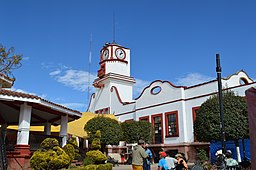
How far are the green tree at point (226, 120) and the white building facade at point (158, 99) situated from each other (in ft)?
12.5

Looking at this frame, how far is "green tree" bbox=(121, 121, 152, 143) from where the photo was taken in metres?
27.0

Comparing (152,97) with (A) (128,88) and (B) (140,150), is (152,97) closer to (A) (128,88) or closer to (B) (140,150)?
(A) (128,88)

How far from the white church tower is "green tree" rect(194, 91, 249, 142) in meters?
17.0

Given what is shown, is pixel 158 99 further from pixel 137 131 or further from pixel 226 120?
pixel 226 120

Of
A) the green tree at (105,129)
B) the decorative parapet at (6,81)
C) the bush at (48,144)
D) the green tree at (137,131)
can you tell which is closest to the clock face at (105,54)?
the green tree at (137,131)

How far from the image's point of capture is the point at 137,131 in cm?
2697

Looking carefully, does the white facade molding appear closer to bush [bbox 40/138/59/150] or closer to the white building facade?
bush [bbox 40/138/59/150]

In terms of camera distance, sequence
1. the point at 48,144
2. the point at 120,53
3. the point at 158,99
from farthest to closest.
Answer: the point at 120,53
the point at 158,99
the point at 48,144

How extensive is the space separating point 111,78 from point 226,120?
20.0 metres

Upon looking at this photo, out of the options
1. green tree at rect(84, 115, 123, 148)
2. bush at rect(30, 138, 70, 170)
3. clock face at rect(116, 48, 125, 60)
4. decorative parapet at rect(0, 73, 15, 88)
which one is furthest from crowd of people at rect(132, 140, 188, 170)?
clock face at rect(116, 48, 125, 60)

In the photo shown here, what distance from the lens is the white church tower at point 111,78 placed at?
119ft

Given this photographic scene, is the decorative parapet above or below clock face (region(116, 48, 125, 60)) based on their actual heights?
below

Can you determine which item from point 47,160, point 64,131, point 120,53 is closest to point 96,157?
point 64,131

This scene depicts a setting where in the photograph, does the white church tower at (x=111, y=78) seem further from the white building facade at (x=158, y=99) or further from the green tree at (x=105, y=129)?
the green tree at (x=105, y=129)
